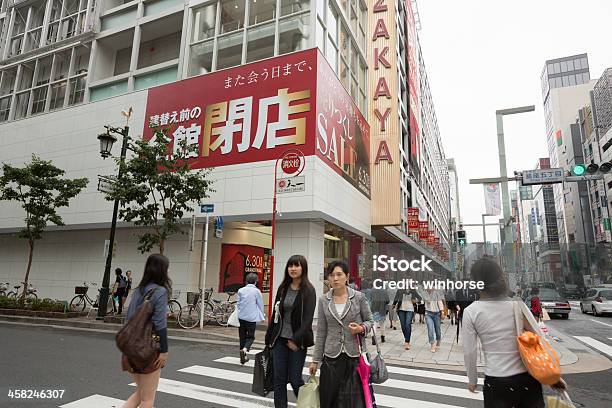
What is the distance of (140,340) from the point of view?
3.41 metres

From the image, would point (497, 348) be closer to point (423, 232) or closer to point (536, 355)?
point (536, 355)

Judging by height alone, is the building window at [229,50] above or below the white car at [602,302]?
above

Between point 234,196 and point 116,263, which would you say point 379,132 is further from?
point 116,263

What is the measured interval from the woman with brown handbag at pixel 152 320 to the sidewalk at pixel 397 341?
6.01 metres

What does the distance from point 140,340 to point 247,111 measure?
13.1m

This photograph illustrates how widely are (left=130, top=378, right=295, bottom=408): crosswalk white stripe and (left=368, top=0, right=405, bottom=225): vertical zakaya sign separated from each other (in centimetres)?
1670

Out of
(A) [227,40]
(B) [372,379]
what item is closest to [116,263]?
(A) [227,40]

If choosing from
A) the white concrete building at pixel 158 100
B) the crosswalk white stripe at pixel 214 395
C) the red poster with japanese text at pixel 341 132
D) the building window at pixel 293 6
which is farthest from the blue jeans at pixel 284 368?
the building window at pixel 293 6

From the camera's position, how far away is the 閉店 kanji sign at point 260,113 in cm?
1462

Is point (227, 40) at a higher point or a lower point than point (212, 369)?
higher

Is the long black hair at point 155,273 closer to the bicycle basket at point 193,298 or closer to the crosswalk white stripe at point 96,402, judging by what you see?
the crosswalk white stripe at point 96,402

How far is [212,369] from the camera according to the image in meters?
6.96

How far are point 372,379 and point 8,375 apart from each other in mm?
5999

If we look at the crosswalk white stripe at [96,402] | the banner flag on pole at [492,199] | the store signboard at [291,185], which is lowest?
the crosswalk white stripe at [96,402]
